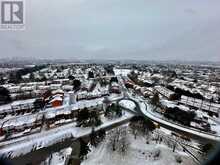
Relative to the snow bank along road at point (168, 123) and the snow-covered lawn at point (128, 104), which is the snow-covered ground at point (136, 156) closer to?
the snow bank along road at point (168, 123)

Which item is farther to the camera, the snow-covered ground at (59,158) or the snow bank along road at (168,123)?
the snow bank along road at (168,123)

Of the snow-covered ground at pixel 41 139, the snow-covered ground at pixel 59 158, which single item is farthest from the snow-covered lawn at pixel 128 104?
the snow-covered ground at pixel 59 158

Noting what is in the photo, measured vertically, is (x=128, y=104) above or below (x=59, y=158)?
above

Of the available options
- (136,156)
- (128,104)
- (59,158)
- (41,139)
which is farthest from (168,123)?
(41,139)

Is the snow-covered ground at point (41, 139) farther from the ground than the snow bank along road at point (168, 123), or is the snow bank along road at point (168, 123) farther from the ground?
the snow bank along road at point (168, 123)

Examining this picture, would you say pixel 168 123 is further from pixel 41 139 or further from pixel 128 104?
pixel 41 139

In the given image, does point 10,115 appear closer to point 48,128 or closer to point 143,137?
A: point 48,128

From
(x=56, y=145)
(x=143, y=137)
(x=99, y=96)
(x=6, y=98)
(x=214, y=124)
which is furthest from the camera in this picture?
(x=99, y=96)

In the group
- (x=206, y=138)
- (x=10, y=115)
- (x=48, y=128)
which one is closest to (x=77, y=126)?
(x=48, y=128)

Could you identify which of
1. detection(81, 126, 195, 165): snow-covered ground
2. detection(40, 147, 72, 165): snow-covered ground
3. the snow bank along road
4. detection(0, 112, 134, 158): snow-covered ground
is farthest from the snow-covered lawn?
detection(40, 147, 72, 165): snow-covered ground
